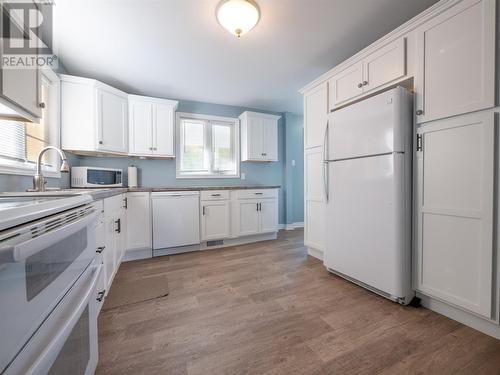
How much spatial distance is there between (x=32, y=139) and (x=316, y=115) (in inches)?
115

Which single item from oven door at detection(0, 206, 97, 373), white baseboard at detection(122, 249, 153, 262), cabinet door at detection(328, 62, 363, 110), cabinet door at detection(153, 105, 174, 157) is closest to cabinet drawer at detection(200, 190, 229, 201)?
cabinet door at detection(153, 105, 174, 157)

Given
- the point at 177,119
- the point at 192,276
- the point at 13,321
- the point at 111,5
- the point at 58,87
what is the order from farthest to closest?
the point at 177,119 < the point at 58,87 < the point at 192,276 < the point at 111,5 < the point at 13,321

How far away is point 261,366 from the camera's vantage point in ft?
3.74

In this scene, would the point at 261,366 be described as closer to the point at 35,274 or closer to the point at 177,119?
the point at 35,274

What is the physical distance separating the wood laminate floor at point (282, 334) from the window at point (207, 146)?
2126 millimetres

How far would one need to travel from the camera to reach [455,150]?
4.74 ft

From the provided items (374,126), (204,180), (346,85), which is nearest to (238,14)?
(346,85)

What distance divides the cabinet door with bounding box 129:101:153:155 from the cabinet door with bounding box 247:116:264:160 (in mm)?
1568

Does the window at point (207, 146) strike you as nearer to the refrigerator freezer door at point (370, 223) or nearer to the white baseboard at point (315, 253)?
the white baseboard at point (315, 253)

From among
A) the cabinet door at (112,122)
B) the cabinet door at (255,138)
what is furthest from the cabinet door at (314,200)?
the cabinet door at (112,122)

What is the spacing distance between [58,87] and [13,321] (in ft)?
9.68

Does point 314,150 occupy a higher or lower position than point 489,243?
higher

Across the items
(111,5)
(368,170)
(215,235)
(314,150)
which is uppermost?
(111,5)

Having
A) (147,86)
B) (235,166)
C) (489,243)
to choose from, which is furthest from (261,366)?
(147,86)
